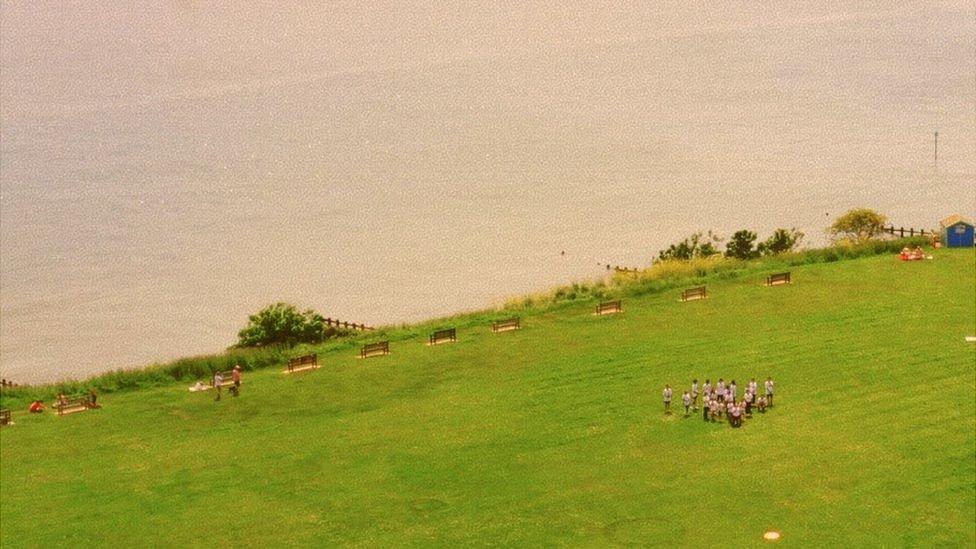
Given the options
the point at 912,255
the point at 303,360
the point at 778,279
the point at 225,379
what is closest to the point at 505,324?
the point at 303,360

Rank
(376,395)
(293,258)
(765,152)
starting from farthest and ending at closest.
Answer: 1. (765,152)
2. (293,258)
3. (376,395)

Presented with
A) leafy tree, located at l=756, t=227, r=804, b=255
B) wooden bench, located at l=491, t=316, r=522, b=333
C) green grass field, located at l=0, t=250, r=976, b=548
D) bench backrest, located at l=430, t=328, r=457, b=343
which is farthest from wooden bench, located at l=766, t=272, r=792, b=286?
bench backrest, located at l=430, t=328, r=457, b=343


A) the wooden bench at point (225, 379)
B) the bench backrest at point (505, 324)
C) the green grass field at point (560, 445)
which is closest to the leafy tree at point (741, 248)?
the green grass field at point (560, 445)

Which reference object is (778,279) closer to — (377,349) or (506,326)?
(506,326)

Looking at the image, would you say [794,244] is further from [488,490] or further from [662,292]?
[488,490]

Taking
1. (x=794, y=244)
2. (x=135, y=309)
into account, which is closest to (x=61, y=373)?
(x=135, y=309)

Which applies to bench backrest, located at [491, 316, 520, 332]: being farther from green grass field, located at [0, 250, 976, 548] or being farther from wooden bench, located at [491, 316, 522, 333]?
green grass field, located at [0, 250, 976, 548]

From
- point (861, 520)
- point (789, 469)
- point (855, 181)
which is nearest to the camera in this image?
point (861, 520)
